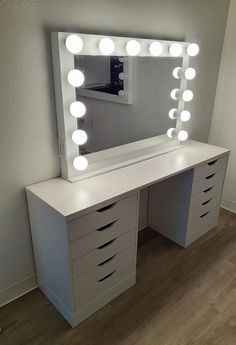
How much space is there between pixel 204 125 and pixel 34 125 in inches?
61.2

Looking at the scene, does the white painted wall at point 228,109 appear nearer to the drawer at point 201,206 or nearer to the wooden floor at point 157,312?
the drawer at point 201,206

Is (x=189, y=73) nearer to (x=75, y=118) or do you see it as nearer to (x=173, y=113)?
(x=173, y=113)

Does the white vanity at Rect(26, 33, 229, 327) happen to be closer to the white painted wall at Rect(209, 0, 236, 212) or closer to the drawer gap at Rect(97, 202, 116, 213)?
the drawer gap at Rect(97, 202, 116, 213)

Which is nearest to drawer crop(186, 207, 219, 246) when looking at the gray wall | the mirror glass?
the mirror glass

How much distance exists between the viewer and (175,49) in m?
1.77

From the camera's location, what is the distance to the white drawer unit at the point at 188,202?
6.24 ft

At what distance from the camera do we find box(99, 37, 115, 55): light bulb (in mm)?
1399

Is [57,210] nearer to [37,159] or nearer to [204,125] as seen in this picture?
[37,159]

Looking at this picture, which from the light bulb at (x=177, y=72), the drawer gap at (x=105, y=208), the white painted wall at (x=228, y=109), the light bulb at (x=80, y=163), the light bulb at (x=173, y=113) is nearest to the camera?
the drawer gap at (x=105, y=208)

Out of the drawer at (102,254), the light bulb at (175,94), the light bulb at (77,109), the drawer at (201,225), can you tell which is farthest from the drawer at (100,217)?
the light bulb at (175,94)

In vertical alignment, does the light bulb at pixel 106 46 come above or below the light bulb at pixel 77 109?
above

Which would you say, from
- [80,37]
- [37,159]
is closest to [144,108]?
[80,37]

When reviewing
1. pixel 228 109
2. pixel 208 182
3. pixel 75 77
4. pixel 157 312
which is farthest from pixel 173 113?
pixel 157 312

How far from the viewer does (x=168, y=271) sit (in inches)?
72.7
